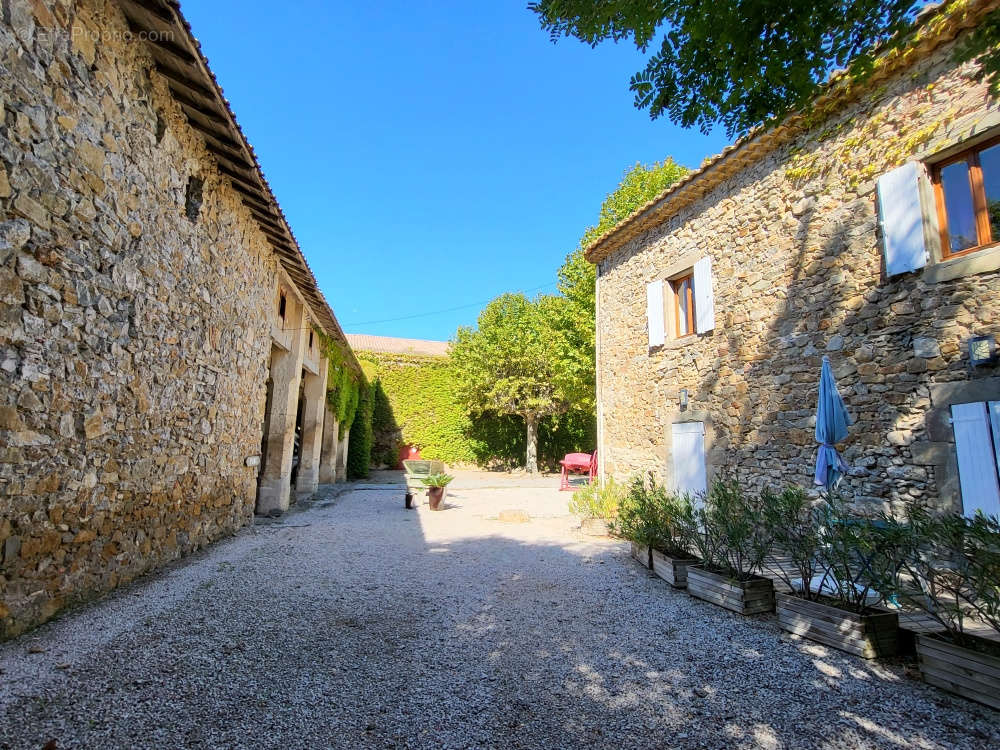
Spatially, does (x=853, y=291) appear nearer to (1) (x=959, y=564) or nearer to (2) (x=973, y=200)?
(2) (x=973, y=200)

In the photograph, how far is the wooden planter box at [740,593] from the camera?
12.0 feet

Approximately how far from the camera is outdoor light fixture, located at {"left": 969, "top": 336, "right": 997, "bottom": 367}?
163 inches

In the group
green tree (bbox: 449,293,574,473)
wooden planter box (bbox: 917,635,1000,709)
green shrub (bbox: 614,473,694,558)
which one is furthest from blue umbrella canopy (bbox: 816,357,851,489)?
green tree (bbox: 449,293,574,473)

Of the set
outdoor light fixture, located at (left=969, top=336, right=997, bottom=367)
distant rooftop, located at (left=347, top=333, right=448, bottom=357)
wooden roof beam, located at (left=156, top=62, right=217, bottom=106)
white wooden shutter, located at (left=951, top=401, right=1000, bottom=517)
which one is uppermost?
distant rooftop, located at (left=347, top=333, right=448, bottom=357)

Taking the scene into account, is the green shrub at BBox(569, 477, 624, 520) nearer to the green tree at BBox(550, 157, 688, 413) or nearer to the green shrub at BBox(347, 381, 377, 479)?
the green tree at BBox(550, 157, 688, 413)

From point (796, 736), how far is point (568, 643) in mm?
1313

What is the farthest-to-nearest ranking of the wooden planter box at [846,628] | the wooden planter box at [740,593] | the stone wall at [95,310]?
the wooden planter box at [740,593] → the wooden planter box at [846,628] → the stone wall at [95,310]

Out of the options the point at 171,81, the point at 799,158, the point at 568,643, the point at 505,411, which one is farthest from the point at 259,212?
the point at 505,411

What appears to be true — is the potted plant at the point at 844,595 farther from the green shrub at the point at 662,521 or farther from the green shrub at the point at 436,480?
the green shrub at the point at 436,480

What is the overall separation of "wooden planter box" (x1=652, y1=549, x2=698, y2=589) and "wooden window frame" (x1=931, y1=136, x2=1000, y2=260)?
3801 millimetres

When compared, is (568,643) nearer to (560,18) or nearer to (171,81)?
(560,18)

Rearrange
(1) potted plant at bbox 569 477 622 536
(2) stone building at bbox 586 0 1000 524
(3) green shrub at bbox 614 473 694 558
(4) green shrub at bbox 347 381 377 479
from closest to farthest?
1. (2) stone building at bbox 586 0 1000 524
2. (3) green shrub at bbox 614 473 694 558
3. (1) potted plant at bbox 569 477 622 536
4. (4) green shrub at bbox 347 381 377 479

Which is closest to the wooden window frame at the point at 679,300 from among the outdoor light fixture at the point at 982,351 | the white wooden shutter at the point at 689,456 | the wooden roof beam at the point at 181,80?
the white wooden shutter at the point at 689,456

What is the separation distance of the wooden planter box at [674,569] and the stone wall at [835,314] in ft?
7.12
